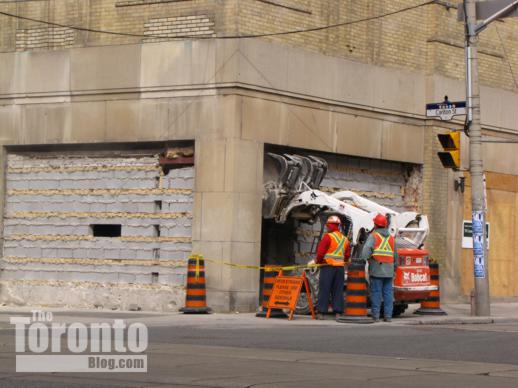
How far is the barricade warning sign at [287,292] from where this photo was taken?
71.1ft

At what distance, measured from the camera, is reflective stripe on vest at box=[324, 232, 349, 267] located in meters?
21.5

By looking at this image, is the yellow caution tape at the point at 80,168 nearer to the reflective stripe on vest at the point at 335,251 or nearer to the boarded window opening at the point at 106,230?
the boarded window opening at the point at 106,230

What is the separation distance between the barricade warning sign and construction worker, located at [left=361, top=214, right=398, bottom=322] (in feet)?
3.97

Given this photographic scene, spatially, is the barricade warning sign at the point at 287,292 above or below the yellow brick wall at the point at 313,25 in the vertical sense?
below

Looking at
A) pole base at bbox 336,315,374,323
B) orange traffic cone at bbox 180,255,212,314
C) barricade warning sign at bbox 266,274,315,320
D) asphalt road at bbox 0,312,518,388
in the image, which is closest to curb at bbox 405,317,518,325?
asphalt road at bbox 0,312,518,388

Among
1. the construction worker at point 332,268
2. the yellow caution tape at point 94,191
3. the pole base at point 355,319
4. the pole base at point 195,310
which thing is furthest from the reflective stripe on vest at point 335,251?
the yellow caution tape at point 94,191

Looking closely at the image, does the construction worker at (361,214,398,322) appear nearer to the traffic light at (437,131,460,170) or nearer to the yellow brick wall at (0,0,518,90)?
the traffic light at (437,131,460,170)

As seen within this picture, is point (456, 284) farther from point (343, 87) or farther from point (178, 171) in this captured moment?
point (178, 171)

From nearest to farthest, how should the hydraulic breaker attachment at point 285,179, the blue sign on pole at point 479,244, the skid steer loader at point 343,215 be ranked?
1. the skid steer loader at point 343,215
2. the blue sign on pole at point 479,244
3. the hydraulic breaker attachment at point 285,179

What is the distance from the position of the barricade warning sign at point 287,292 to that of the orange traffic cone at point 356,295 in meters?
1.03

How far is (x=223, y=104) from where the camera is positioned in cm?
2433

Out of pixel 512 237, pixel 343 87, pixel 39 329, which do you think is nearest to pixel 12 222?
pixel 343 87

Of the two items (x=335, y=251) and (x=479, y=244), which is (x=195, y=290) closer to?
(x=335, y=251)

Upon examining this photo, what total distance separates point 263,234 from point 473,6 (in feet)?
20.8
